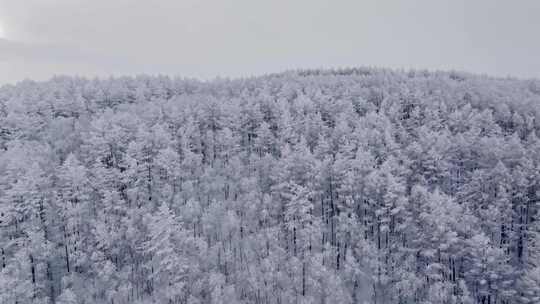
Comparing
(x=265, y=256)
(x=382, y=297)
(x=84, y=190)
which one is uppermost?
(x=84, y=190)

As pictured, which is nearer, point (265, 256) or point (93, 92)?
point (265, 256)

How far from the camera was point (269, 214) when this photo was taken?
6291cm

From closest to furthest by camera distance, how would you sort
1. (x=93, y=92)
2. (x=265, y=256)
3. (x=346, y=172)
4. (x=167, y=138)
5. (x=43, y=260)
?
(x=43, y=260), (x=265, y=256), (x=346, y=172), (x=167, y=138), (x=93, y=92)

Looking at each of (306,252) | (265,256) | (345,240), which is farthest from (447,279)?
(265,256)

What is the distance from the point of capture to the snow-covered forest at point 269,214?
50.7 metres

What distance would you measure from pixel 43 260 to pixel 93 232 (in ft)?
25.0

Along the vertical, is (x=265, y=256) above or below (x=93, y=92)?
below

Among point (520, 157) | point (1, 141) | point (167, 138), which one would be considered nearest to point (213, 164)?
point (167, 138)

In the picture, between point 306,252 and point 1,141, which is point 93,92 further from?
point 306,252

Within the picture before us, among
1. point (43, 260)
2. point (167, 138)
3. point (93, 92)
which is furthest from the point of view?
point (93, 92)

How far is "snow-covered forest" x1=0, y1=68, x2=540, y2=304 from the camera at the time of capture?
166 ft

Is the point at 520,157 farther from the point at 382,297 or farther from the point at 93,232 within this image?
the point at 93,232

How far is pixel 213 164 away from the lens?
78.7 meters

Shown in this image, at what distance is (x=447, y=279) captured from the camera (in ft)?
175
